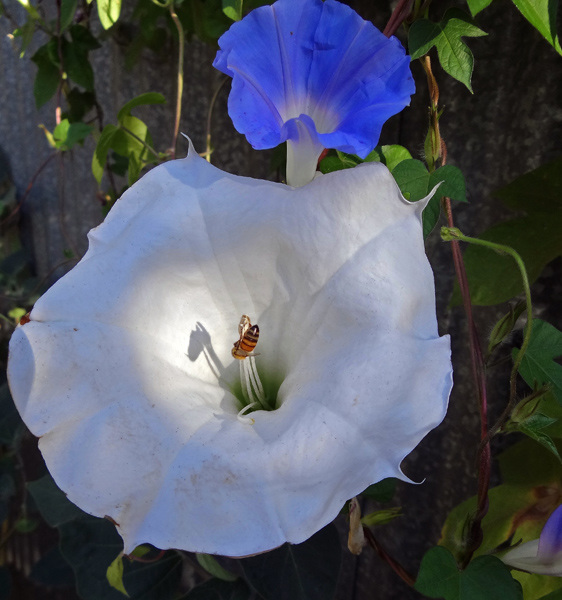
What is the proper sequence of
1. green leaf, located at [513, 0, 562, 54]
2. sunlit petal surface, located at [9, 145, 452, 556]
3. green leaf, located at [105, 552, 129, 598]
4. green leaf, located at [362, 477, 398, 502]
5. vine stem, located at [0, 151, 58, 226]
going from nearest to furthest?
sunlit petal surface, located at [9, 145, 452, 556], green leaf, located at [513, 0, 562, 54], green leaf, located at [105, 552, 129, 598], green leaf, located at [362, 477, 398, 502], vine stem, located at [0, 151, 58, 226]

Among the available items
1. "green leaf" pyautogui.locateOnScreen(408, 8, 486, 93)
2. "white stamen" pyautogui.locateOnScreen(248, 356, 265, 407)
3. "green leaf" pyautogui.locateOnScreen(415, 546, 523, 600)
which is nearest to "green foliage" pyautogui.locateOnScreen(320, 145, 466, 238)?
"green leaf" pyautogui.locateOnScreen(408, 8, 486, 93)

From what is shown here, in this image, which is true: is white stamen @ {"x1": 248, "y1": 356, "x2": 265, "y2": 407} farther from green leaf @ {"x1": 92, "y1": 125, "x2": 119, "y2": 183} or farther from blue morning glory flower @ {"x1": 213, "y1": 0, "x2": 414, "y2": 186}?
green leaf @ {"x1": 92, "y1": 125, "x2": 119, "y2": 183}

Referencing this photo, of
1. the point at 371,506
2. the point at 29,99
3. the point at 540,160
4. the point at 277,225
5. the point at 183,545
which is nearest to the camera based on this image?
the point at 183,545

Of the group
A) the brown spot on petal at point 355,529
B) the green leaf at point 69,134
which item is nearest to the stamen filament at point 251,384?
the brown spot on petal at point 355,529

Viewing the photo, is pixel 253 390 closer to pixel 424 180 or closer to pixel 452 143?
pixel 424 180

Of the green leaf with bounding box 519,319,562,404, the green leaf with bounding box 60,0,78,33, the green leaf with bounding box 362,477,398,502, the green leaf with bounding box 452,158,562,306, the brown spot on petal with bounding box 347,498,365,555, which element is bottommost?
the green leaf with bounding box 362,477,398,502

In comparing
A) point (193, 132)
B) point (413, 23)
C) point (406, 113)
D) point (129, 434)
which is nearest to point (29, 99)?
point (193, 132)

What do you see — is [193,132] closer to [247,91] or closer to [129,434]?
[247,91]
